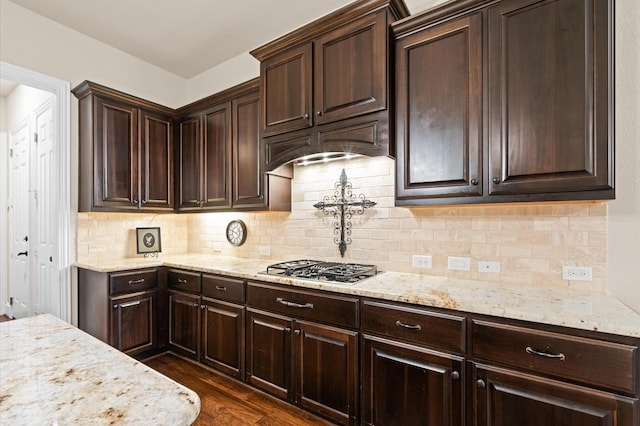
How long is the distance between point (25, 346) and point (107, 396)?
1.66 feet

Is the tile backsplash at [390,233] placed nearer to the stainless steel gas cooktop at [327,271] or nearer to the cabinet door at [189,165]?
the stainless steel gas cooktop at [327,271]

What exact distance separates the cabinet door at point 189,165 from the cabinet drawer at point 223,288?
A: 0.98 m

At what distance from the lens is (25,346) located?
38.9 inches

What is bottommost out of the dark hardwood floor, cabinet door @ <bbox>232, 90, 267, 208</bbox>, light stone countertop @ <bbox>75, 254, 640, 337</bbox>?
the dark hardwood floor

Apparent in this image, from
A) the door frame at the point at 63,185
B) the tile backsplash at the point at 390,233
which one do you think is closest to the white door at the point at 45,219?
the door frame at the point at 63,185

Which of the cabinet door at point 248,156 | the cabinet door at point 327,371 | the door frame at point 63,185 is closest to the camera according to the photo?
the cabinet door at point 327,371

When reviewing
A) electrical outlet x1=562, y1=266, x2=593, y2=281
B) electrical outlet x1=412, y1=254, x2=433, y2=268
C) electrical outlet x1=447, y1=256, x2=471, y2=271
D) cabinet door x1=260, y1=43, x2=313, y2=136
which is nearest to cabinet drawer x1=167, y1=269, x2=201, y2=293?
cabinet door x1=260, y1=43, x2=313, y2=136

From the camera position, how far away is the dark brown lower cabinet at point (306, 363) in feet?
6.51

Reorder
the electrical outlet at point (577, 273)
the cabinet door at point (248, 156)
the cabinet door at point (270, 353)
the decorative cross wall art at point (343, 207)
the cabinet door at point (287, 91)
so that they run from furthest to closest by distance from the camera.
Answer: the cabinet door at point (248, 156) < the decorative cross wall art at point (343, 207) < the cabinet door at point (287, 91) < the cabinet door at point (270, 353) < the electrical outlet at point (577, 273)

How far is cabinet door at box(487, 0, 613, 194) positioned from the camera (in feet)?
5.10

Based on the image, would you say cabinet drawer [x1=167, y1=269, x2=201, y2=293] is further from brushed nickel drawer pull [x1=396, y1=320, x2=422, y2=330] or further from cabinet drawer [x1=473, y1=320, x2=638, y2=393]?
cabinet drawer [x1=473, y1=320, x2=638, y2=393]

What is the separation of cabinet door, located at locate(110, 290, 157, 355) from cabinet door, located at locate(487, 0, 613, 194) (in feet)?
9.81

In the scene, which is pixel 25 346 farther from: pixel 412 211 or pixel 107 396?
pixel 412 211

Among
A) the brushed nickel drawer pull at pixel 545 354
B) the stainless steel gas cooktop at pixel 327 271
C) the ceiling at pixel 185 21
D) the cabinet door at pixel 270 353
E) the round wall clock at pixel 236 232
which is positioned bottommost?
the cabinet door at pixel 270 353
